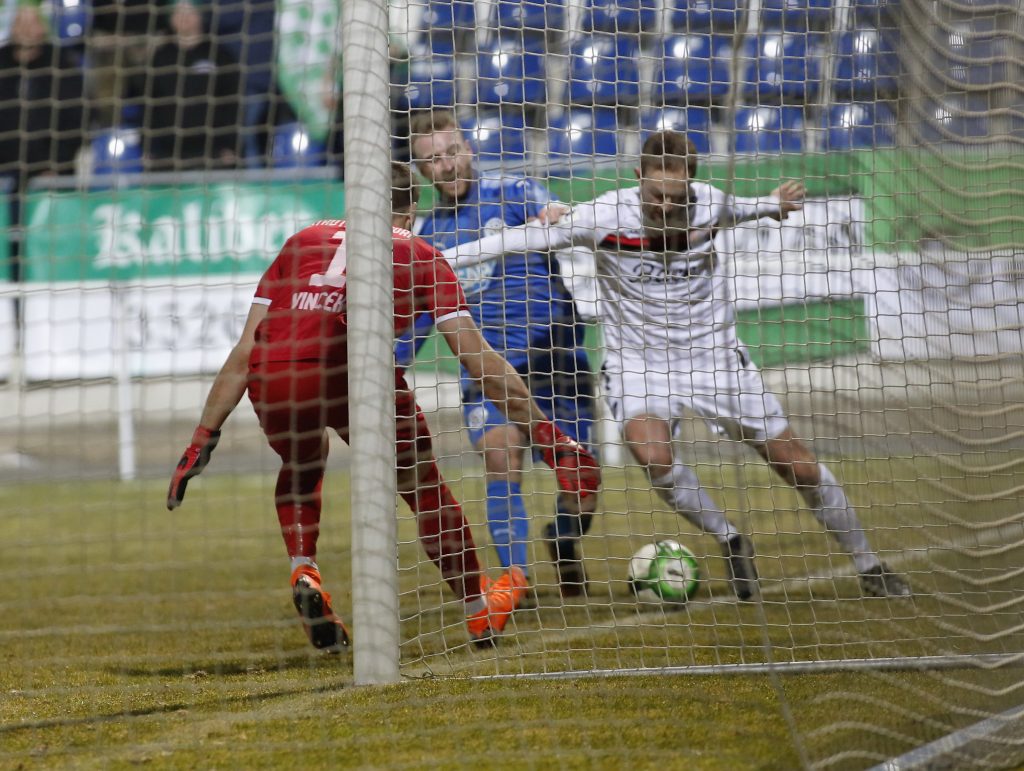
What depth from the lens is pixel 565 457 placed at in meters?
4.34

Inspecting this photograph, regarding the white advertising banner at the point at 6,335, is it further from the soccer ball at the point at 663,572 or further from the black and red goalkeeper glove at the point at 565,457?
the black and red goalkeeper glove at the point at 565,457

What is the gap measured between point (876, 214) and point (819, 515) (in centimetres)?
127

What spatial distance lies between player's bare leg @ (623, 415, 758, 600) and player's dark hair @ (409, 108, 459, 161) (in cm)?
133

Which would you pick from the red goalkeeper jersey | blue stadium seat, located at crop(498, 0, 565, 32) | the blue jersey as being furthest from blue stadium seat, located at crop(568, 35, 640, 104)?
the red goalkeeper jersey

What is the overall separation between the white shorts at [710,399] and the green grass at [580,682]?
0.28 metres

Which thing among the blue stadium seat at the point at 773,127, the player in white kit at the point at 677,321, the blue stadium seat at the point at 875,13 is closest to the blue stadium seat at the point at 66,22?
the player in white kit at the point at 677,321

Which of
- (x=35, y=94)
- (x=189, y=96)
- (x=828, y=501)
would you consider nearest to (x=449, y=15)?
(x=828, y=501)

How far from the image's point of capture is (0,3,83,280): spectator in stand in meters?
6.62

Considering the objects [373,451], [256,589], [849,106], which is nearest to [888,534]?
[849,106]

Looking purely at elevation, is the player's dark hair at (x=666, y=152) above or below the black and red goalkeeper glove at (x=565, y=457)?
above

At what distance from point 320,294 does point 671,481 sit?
1.60 m

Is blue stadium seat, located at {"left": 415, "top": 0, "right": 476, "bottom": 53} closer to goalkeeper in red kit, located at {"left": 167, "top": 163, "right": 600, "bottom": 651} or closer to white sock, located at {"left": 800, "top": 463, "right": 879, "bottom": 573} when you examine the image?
goalkeeper in red kit, located at {"left": 167, "top": 163, "right": 600, "bottom": 651}

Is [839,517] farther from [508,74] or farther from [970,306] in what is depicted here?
[508,74]

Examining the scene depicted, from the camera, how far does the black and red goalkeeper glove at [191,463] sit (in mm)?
4203
